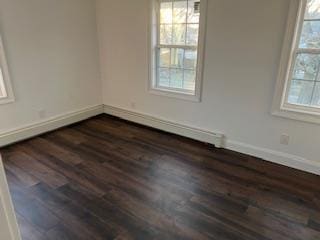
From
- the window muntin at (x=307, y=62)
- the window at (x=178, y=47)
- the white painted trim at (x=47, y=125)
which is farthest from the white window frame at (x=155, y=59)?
the white painted trim at (x=47, y=125)

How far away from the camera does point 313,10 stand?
2.33m

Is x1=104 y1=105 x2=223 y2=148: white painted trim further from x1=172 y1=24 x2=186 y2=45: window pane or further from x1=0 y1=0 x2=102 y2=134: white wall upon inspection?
x1=172 y1=24 x2=186 y2=45: window pane

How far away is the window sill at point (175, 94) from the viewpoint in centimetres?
330

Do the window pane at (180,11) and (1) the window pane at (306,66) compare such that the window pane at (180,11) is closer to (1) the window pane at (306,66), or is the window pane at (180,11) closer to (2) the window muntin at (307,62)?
(2) the window muntin at (307,62)

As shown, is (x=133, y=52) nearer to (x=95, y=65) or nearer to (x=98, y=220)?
(x=95, y=65)

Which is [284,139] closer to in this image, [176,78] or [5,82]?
[176,78]

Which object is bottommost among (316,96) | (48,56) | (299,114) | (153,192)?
(153,192)

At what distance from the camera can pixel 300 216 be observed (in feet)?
6.81

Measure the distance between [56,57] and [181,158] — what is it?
93.5 inches

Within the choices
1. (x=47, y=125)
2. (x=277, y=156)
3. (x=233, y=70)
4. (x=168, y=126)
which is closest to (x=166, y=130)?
(x=168, y=126)

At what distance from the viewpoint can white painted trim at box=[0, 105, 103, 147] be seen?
3.22m

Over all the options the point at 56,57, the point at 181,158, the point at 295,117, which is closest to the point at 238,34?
the point at 295,117

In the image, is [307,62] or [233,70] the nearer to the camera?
[307,62]

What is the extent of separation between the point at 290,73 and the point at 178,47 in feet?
4.77
